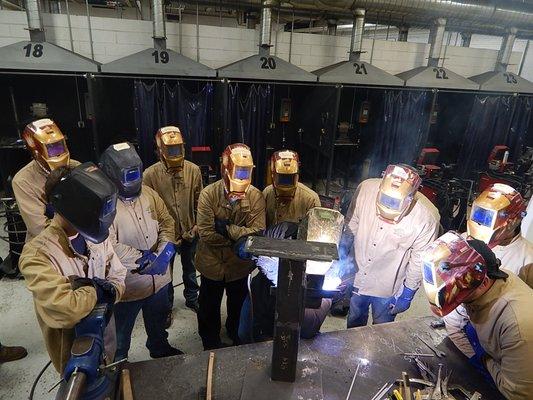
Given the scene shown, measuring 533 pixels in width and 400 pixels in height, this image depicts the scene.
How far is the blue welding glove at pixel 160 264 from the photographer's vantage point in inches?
88.3

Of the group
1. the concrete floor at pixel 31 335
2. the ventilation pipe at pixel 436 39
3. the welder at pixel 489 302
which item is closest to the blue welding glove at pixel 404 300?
the welder at pixel 489 302

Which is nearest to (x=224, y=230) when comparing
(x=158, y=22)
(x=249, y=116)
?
(x=249, y=116)

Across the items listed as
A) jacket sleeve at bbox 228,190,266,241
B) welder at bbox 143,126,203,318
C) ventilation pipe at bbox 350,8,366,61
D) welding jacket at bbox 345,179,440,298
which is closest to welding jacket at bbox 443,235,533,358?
welding jacket at bbox 345,179,440,298

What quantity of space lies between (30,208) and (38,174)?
0.32 meters

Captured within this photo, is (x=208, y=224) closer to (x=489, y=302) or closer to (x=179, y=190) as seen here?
(x=179, y=190)

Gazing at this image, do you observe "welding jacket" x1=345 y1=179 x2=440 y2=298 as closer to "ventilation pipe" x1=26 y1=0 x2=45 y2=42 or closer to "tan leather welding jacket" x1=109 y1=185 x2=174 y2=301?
"tan leather welding jacket" x1=109 y1=185 x2=174 y2=301

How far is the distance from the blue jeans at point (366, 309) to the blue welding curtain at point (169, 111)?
3220mm

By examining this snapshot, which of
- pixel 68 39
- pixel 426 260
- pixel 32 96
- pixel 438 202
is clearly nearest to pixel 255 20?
pixel 68 39

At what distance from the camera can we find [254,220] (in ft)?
8.64

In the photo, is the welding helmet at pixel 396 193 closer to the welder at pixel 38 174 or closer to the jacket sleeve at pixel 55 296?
the jacket sleeve at pixel 55 296

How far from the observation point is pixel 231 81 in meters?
4.60

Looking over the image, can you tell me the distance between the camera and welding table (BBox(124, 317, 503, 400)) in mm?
1549

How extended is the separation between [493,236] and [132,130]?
17.7ft

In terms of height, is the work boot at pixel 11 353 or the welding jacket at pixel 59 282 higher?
the welding jacket at pixel 59 282
